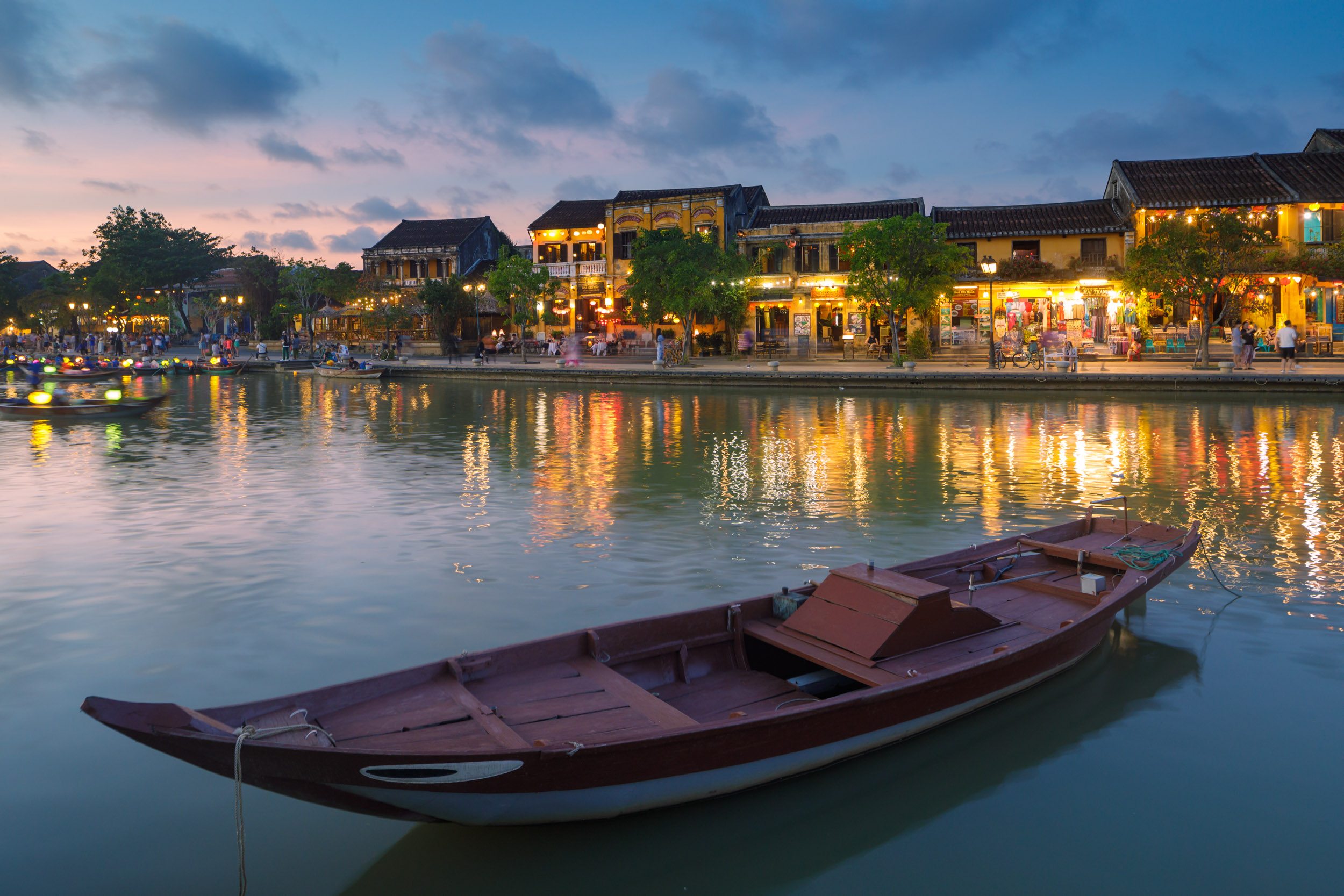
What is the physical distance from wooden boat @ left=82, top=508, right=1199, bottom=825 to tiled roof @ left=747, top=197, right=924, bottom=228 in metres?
39.1

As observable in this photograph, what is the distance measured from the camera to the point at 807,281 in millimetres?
42688

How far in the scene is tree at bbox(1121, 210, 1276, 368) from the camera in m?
28.9

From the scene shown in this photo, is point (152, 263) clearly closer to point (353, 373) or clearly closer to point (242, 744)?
point (353, 373)

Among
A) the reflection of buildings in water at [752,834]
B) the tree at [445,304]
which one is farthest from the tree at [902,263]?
the reflection of buildings in water at [752,834]

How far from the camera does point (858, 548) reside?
10.2m

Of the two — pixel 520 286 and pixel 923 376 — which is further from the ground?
pixel 520 286

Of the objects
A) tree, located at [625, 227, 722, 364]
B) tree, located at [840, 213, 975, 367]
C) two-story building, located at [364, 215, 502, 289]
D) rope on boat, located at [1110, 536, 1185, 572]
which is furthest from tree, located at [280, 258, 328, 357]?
rope on boat, located at [1110, 536, 1185, 572]

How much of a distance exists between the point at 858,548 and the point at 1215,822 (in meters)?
5.46

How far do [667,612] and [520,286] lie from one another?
3747 centimetres

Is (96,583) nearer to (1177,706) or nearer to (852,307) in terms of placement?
(1177,706)

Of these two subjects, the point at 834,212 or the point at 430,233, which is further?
the point at 430,233

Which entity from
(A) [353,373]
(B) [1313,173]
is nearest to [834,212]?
(B) [1313,173]

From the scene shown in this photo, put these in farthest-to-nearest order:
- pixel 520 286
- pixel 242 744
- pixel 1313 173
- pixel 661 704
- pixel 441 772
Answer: pixel 520 286
pixel 1313 173
pixel 661 704
pixel 441 772
pixel 242 744

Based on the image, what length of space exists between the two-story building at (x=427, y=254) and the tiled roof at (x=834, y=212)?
19899 millimetres
